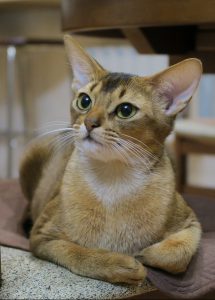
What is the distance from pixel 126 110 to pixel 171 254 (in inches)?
10.7

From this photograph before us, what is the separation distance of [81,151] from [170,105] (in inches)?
7.7

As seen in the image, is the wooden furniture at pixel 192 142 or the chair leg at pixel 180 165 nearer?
the wooden furniture at pixel 192 142

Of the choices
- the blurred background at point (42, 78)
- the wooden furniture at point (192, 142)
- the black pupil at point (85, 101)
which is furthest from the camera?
the blurred background at point (42, 78)

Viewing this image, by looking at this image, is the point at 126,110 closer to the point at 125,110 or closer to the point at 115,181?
the point at 125,110

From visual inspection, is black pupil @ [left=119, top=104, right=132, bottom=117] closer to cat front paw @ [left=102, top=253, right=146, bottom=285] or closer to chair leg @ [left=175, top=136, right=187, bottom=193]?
cat front paw @ [left=102, top=253, right=146, bottom=285]

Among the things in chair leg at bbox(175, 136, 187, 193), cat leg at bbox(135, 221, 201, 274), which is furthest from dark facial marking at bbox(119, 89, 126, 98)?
chair leg at bbox(175, 136, 187, 193)

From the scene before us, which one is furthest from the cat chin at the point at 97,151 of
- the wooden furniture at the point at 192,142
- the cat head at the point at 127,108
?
the wooden furniture at the point at 192,142

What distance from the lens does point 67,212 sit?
1.07 m

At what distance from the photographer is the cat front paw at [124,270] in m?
0.94

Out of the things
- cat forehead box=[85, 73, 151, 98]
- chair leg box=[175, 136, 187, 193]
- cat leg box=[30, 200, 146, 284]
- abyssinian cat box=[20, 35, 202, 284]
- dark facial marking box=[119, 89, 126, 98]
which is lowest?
chair leg box=[175, 136, 187, 193]

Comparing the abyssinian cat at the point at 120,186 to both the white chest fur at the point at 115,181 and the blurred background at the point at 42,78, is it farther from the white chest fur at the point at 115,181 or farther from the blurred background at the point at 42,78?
the blurred background at the point at 42,78

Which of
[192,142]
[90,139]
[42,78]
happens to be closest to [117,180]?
[90,139]

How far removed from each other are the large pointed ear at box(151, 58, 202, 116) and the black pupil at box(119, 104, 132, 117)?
0.09m

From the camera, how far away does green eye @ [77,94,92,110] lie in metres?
1.02
